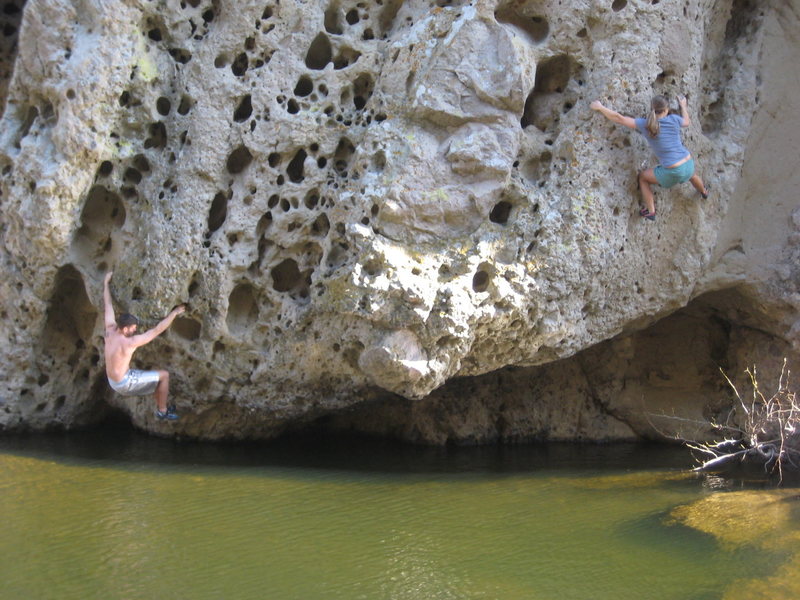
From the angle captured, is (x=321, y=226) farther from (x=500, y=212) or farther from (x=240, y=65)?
(x=240, y=65)

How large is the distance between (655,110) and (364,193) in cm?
196

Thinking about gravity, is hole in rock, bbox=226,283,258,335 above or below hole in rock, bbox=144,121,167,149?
below

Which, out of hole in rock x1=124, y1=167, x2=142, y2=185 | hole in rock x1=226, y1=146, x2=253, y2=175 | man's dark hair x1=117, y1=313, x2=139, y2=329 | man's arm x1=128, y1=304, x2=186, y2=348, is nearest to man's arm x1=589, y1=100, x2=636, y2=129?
hole in rock x1=226, y1=146, x2=253, y2=175

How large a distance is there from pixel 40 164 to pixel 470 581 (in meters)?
4.05

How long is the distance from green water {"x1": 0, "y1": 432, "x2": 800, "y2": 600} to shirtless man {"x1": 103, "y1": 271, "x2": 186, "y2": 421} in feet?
1.52

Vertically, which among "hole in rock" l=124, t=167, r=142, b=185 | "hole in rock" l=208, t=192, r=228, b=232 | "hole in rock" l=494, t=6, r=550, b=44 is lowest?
"hole in rock" l=208, t=192, r=228, b=232

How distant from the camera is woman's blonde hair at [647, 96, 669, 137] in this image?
5.04 m

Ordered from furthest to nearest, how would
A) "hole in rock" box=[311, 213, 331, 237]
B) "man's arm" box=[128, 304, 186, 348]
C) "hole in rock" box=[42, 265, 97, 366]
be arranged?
1. "hole in rock" box=[42, 265, 97, 366]
2. "hole in rock" box=[311, 213, 331, 237]
3. "man's arm" box=[128, 304, 186, 348]

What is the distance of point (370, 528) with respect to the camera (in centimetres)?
426

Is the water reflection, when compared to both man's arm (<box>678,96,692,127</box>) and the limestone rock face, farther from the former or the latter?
man's arm (<box>678,96,692,127</box>)

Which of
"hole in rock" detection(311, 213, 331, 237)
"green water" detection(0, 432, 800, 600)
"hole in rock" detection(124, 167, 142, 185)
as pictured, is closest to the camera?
"green water" detection(0, 432, 800, 600)

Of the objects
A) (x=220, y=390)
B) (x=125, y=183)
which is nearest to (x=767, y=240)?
(x=220, y=390)

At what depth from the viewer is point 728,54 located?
5.98m

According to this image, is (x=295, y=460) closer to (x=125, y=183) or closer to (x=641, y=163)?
(x=125, y=183)
